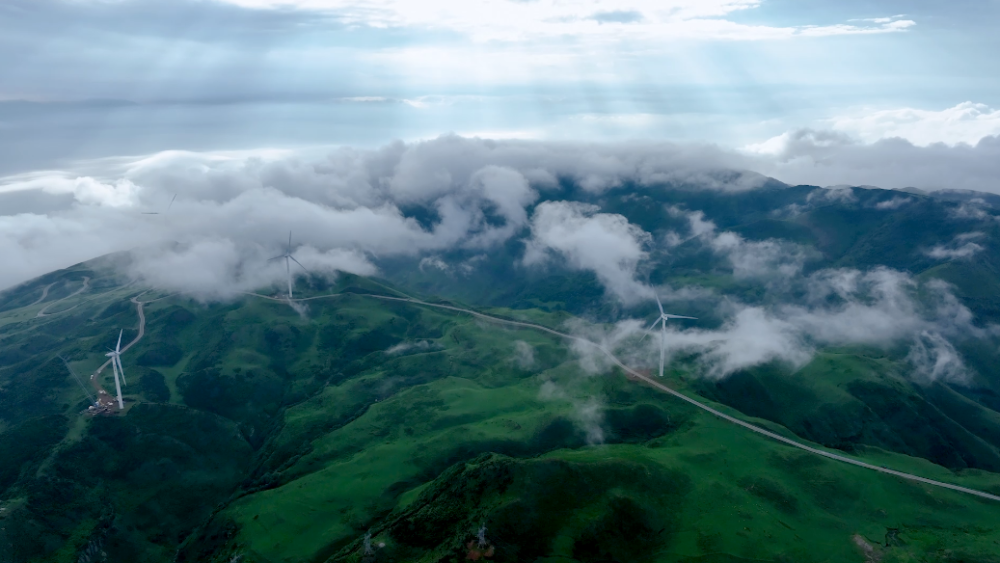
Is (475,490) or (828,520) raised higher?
(475,490)

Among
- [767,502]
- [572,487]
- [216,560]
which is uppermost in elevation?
[572,487]

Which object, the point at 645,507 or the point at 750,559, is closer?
the point at 750,559

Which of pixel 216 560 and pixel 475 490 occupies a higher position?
pixel 475 490

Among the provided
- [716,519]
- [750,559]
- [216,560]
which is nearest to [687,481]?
[716,519]

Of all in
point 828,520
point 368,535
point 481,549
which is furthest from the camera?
point 828,520

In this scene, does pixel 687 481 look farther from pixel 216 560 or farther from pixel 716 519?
pixel 216 560

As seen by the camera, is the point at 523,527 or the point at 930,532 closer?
the point at 523,527

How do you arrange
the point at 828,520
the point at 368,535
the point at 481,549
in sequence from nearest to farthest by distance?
the point at 481,549 < the point at 368,535 < the point at 828,520

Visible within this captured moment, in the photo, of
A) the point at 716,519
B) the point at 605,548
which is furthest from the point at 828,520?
the point at 605,548

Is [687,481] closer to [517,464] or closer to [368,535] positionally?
[517,464]
